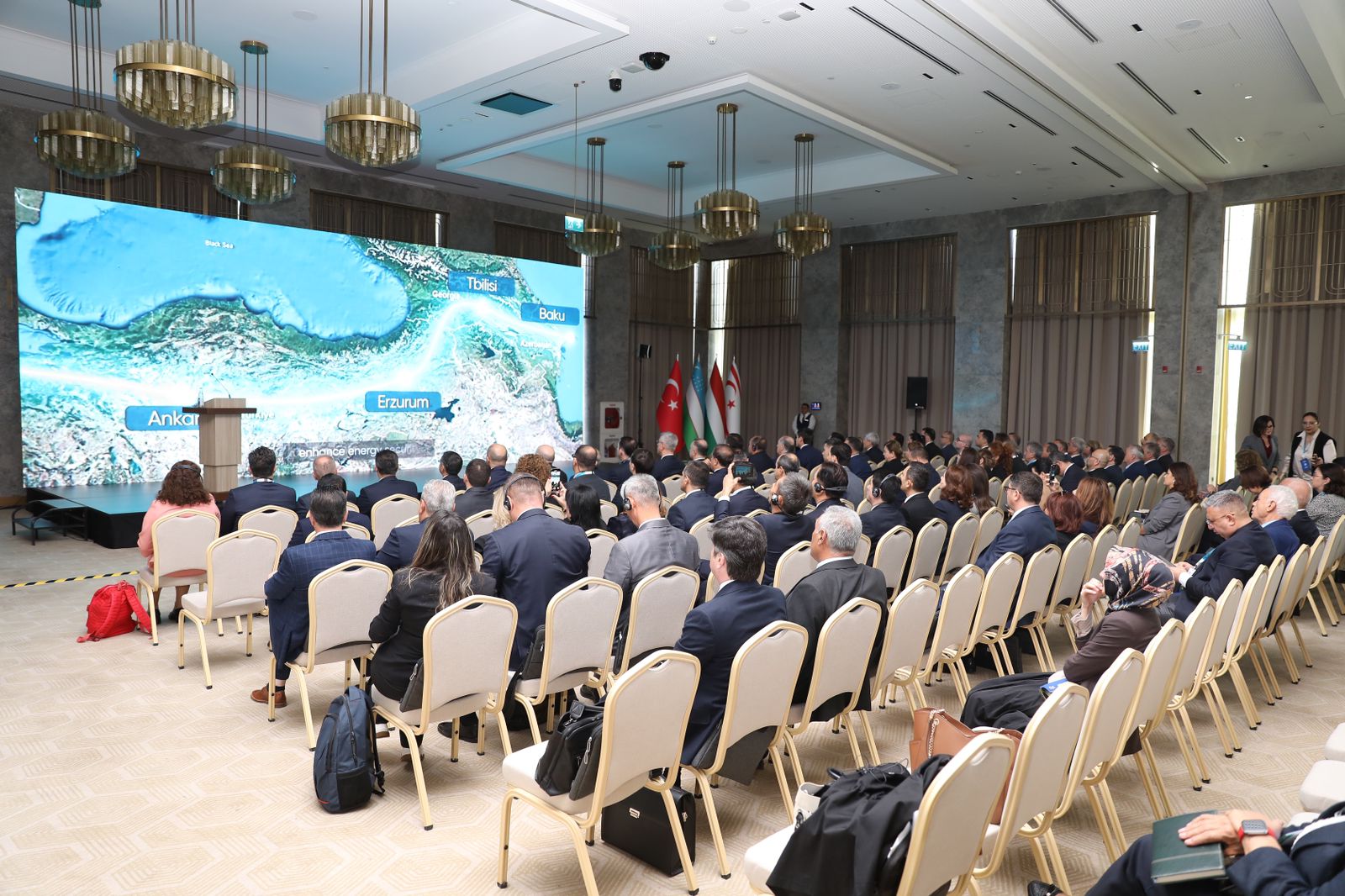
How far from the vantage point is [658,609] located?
4.33 meters

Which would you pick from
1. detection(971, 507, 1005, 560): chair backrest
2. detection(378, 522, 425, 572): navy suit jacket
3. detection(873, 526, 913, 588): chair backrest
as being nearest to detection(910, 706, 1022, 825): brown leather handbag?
detection(873, 526, 913, 588): chair backrest

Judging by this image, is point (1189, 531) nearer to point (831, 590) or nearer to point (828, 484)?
point (828, 484)

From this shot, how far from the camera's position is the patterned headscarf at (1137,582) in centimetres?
348

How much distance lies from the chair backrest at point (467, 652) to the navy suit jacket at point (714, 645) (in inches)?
31.1

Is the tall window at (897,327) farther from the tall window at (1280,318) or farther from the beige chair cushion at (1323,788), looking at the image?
the beige chair cushion at (1323,788)

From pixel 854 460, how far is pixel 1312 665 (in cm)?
539

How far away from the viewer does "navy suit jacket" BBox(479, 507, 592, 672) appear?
4270 millimetres

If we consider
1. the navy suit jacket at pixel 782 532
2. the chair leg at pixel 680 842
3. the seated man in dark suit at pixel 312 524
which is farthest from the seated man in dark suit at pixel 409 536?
the chair leg at pixel 680 842

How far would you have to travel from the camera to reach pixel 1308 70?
8633 mm

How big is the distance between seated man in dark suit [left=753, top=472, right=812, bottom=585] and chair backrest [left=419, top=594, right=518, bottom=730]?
226cm

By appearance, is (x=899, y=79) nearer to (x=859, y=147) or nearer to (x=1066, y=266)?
(x=859, y=147)

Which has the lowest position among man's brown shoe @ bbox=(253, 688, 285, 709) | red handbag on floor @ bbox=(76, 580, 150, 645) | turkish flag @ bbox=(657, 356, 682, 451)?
man's brown shoe @ bbox=(253, 688, 285, 709)

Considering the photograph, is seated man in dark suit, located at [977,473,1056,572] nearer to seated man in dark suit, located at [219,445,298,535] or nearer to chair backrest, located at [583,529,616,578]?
chair backrest, located at [583,529,616,578]

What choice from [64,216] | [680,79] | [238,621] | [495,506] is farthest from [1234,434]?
[64,216]
